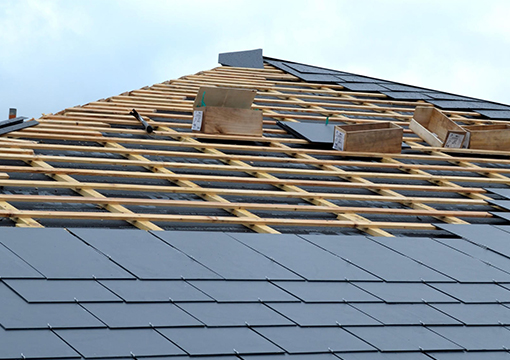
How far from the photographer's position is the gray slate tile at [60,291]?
4199mm

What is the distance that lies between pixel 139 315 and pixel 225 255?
3.66 ft

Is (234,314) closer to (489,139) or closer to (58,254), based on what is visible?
(58,254)

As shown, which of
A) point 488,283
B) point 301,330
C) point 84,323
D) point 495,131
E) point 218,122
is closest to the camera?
point 84,323

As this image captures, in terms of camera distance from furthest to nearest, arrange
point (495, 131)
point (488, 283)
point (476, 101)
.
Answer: point (476, 101) → point (495, 131) → point (488, 283)

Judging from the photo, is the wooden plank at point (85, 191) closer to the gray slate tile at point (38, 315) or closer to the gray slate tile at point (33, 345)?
the gray slate tile at point (38, 315)

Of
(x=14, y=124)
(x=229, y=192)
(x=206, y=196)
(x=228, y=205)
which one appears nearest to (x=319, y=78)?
(x=14, y=124)

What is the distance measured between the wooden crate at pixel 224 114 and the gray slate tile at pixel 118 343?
476 cm

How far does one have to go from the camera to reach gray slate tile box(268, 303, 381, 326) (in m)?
4.59

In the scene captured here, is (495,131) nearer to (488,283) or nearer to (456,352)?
(488,283)

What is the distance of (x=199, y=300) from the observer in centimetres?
455

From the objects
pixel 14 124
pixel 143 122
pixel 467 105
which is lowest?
pixel 14 124

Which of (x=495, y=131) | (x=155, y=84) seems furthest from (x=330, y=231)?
(x=155, y=84)

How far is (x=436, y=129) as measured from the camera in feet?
34.1

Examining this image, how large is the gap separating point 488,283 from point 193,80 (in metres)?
7.43
